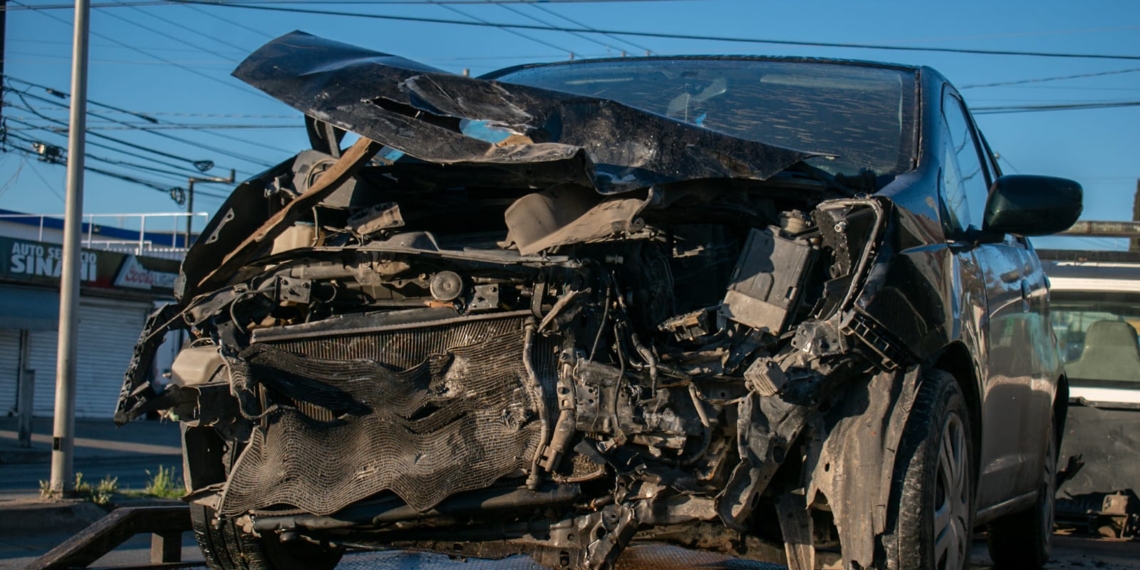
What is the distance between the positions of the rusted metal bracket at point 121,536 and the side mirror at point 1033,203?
3.45 m

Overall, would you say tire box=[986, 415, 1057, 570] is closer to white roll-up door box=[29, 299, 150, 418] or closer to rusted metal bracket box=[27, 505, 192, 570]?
rusted metal bracket box=[27, 505, 192, 570]

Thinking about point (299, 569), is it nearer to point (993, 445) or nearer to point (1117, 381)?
point (993, 445)

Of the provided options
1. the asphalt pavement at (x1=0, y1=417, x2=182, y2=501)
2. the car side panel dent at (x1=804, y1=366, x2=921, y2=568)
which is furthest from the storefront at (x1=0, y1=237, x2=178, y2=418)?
the car side panel dent at (x1=804, y1=366, x2=921, y2=568)

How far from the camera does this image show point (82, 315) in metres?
29.2

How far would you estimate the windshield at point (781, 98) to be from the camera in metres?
4.25

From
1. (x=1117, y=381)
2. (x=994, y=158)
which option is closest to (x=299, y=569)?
(x=994, y=158)

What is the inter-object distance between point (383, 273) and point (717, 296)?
0.98 meters

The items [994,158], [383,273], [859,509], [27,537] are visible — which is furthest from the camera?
[27,537]

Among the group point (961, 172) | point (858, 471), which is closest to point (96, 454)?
point (961, 172)

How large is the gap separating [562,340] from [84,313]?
28412 millimetres

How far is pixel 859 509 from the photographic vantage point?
3283 mm

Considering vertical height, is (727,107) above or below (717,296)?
above

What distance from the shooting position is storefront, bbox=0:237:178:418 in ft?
84.7

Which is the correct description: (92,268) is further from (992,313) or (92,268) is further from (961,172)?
(992,313)
